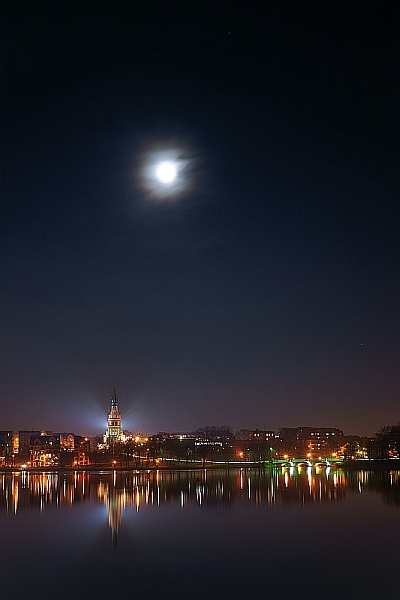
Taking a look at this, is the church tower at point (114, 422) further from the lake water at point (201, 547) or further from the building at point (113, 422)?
the lake water at point (201, 547)

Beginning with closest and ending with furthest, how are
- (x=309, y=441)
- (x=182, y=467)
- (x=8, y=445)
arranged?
1. (x=182, y=467)
2. (x=8, y=445)
3. (x=309, y=441)

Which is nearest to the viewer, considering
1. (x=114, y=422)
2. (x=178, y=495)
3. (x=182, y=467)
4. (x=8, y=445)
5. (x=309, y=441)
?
(x=178, y=495)

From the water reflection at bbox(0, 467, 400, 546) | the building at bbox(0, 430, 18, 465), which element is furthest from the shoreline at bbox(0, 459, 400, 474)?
the water reflection at bbox(0, 467, 400, 546)

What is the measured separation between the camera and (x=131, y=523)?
19562 mm

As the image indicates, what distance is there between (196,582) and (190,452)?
2587 inches

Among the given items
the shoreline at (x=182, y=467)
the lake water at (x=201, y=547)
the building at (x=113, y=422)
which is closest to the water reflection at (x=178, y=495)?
the lake water at (x=201, y=547)

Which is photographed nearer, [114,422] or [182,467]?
[182,467]

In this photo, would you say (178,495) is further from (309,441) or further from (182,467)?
(309,441)

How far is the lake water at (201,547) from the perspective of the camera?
11797 mm

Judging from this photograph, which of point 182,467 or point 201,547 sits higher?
point 201,547

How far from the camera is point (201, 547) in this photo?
15.9 metres

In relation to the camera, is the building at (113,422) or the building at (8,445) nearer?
the building at (8,445)

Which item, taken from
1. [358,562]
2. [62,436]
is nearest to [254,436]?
[62,436]

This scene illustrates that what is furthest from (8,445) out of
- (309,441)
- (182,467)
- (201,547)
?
(201,547)
